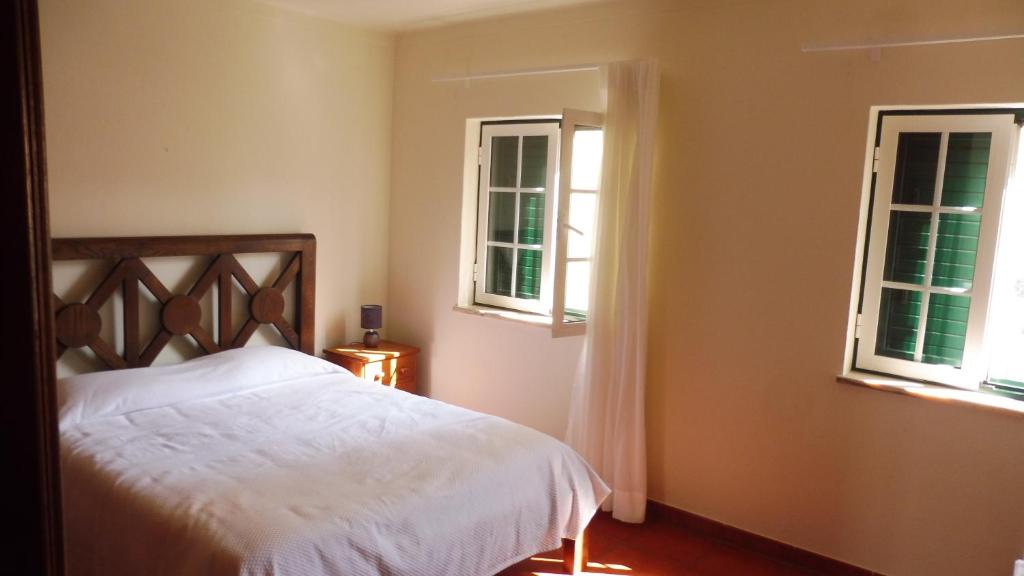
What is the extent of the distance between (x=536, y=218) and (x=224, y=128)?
1.70 m

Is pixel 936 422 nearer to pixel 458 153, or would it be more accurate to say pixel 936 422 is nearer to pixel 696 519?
pixel 696 519

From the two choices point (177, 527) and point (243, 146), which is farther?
point (243, 146)

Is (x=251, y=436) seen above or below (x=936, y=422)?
below

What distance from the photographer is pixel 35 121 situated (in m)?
0.62

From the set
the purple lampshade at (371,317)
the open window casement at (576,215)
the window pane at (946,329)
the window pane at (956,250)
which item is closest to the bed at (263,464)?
the purple lampshade at (371,317)

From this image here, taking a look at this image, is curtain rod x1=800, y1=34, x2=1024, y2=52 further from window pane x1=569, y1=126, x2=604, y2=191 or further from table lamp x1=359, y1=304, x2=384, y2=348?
table lamp x1=359, y1=304, x2=384, y2=348

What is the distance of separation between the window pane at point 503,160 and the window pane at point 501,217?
69 millimetres

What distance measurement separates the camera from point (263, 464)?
2568 millimetres

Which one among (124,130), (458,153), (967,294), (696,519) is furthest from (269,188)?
(967,294)

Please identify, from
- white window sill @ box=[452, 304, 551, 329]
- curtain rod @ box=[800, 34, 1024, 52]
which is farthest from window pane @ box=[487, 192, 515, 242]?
curtain rod @ box=[800, 34, 1024, 52]

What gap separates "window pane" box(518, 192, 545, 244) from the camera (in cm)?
415

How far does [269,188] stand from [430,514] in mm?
2354

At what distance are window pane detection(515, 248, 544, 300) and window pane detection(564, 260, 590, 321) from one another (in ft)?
0.92

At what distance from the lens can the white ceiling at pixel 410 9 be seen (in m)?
3.80
